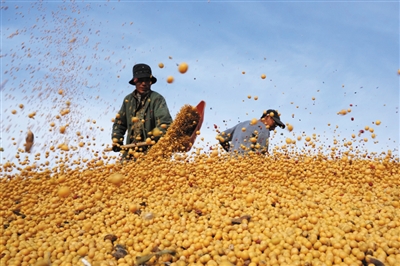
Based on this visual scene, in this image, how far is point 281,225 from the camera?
3434 mm

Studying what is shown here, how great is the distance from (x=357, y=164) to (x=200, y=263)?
16.9ft

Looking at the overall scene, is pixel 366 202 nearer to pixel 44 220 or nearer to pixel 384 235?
pixel 384 235

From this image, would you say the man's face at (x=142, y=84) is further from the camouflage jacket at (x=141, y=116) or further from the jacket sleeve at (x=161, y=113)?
the jacket sleeve at (x=161, y=113)

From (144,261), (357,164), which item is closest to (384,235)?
(144,261)

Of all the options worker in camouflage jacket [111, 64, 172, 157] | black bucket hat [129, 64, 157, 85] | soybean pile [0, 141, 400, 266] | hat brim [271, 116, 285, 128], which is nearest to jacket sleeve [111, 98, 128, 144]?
worker in camouflage jacket [111, 64, 172, 157]

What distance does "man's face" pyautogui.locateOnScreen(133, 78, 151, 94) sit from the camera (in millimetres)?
7441

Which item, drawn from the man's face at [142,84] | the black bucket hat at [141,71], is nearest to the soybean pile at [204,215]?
the man's face at [142,84]

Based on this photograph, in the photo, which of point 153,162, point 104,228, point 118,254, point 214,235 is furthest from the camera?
point 153,162

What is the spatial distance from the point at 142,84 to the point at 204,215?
434cm

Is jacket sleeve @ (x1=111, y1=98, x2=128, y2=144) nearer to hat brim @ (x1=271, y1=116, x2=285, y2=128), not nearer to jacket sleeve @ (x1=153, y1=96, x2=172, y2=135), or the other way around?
jacket sleeve @ (x1=153, y1=96, x2=172, y2=135)

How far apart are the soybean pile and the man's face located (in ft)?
5.61

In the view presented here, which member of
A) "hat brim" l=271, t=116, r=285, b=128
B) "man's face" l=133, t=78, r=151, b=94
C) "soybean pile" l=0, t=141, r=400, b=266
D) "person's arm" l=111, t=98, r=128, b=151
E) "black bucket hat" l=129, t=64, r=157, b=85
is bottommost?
"soybean pile" l=0, t=141, r=400, b=266

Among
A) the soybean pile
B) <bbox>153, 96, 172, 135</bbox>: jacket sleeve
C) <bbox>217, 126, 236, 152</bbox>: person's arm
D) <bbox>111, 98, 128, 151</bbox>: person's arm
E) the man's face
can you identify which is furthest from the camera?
<bbox>217, 126, 236, 152</bbox>: person's arm

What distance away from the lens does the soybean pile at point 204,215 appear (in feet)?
9.57
